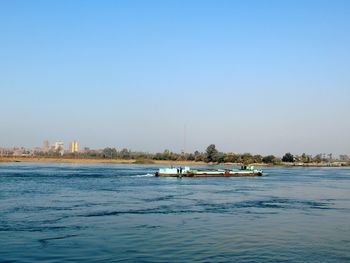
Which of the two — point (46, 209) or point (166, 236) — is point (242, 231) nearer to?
point (166, 236)

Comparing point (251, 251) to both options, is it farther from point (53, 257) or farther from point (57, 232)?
point (57, 232)

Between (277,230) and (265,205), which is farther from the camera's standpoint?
(265,205)

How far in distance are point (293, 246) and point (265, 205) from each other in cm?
1875

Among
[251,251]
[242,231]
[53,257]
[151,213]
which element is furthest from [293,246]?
[151,213]

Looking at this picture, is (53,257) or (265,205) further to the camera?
Answer: (265,205)

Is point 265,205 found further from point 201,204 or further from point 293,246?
point 293,246

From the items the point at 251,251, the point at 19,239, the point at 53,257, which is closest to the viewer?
the point at 53,257

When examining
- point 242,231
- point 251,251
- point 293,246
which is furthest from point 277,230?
point 251,251

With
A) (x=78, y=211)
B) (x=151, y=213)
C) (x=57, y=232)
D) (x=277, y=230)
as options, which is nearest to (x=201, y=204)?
(x=151, y=213)

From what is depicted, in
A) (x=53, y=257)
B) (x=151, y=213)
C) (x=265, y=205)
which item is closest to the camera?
(x=53, y=257)

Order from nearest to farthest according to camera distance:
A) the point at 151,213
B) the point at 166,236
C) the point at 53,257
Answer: the point at 53,257 < the point at 166,236 < the point at 151,213

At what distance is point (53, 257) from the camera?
20.1 meters

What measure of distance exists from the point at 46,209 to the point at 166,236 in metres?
13.6

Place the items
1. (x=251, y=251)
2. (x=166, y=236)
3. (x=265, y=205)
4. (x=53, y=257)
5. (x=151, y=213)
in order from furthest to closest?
1. (x=265, y=205)
2. (x=151, y=213)
3. (x=166, y=236)
4. (x=251, y=251)
5. (x=53, y=257)
